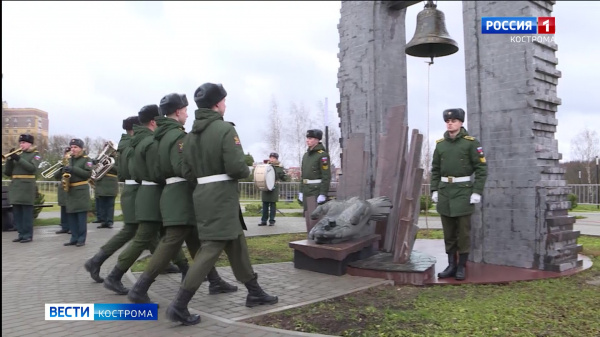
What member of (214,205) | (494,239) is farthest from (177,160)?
(494,239)

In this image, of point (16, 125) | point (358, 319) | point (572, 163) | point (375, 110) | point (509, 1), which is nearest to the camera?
point (358, 319)

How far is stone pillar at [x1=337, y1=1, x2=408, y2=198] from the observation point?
7.68 metres

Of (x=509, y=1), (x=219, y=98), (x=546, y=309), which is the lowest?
(x=546, y=309)

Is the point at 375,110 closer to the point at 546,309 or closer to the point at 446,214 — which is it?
the point at 446,214

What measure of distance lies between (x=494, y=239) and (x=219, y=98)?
4217 mm

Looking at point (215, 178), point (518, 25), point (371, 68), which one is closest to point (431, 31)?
point (518, 25)

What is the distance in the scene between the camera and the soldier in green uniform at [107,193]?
11508mm

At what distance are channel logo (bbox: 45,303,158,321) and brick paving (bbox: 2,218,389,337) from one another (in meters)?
0.09

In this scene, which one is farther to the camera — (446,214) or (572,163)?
(572,163)

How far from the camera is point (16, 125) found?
33.1 feet

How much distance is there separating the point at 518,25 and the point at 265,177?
7709 millimetres

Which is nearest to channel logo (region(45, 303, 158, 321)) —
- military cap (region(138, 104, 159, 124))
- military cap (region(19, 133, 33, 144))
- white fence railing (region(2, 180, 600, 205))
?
military cap (region(138, 104, 159, 124))

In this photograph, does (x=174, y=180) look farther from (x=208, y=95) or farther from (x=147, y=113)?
(x=147, y=113)

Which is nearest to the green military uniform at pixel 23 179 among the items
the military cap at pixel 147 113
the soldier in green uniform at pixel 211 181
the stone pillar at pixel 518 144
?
the military cap at pixel 147 113
